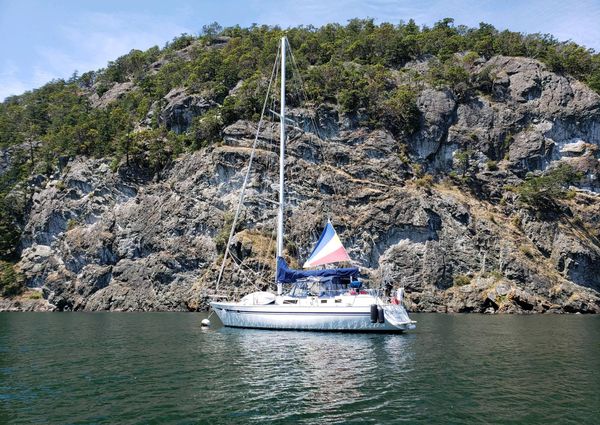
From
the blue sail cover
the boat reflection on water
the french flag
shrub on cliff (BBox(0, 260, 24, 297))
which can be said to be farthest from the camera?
shrub on cliff (BBox(0, 260, 24, 297))

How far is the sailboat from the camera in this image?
3644 centimetres

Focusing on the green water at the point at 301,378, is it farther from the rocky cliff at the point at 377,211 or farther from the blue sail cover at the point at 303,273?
the rocky cliff at the point at 377,211

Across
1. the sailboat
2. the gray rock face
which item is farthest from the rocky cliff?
the sailboat

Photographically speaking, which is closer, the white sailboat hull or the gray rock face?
the white sailboat hull

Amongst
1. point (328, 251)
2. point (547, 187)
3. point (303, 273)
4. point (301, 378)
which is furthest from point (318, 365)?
point (547, 187)

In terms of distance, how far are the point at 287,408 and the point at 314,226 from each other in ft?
178

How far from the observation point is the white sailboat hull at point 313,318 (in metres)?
36.4

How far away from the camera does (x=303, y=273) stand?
132 ft

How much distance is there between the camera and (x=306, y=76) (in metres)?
89.1

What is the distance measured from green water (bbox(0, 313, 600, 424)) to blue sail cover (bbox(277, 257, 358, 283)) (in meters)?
5.22

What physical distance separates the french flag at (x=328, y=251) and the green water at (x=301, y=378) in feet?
23.3

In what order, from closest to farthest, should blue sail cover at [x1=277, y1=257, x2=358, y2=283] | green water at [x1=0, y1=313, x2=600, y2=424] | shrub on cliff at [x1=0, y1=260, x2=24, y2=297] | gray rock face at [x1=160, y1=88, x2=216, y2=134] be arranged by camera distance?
green water at [x1=0, y1=313, x2=600, y2=424]
blue sail cover at [x1=277, y1=257, x2=358, y2=283]
shrub on cliff at [x1=0, y1=260, x2=24, y2=297]
gray rock face at [x1=160, y1=88, x2=216, y2=134]

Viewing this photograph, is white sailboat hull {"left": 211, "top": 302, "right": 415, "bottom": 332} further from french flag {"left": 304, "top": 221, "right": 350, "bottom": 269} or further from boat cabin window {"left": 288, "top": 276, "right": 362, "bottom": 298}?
french flag {"left": 304, "top": 221, "right": 350, "bottom": 269}

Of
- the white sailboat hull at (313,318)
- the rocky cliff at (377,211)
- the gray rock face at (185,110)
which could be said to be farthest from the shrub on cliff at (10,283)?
the white sailboat hull at (313,318)
